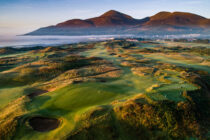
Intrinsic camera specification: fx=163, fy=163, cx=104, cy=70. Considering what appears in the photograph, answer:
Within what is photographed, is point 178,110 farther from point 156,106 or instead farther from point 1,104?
point 1,104

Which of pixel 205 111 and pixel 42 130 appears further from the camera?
pixel 205 111

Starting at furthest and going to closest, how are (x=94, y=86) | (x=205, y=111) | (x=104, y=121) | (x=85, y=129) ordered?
(x=94, y=86)
(x=205, y=111)
(x=104, y=121)
(x=85, y=129)

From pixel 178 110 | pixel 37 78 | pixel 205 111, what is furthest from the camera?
pixel 37 78

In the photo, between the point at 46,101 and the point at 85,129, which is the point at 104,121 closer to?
the point at 85,129

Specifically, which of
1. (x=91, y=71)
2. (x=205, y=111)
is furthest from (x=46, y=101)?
(x=91, y=71)

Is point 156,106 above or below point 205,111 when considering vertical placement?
above

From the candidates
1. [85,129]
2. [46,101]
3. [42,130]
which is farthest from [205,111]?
[46,101]
